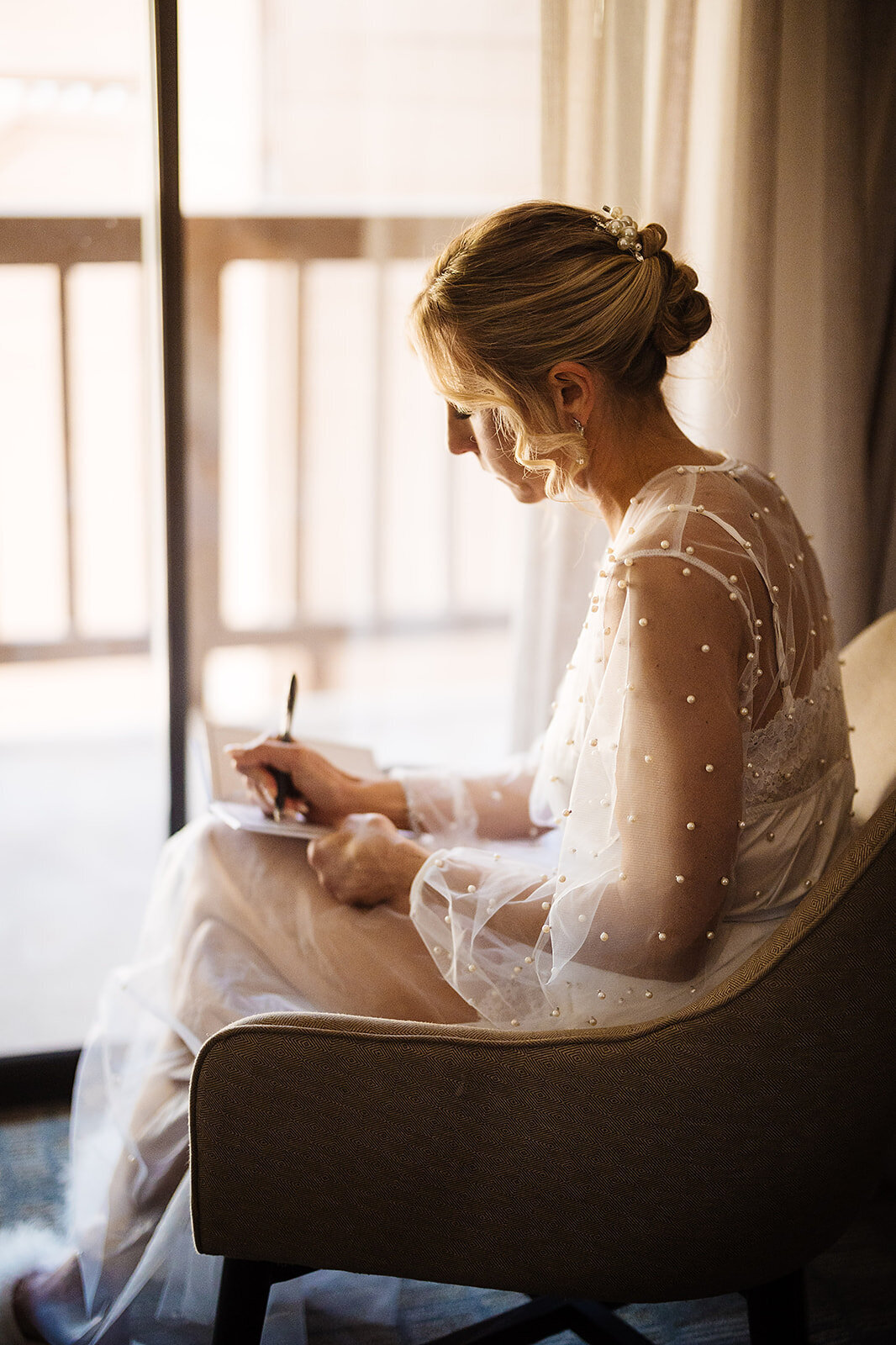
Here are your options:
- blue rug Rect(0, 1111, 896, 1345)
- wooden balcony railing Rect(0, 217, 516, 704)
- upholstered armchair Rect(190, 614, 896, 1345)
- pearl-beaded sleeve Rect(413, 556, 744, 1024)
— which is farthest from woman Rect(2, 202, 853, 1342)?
wooden balcony railing Rect(0, 217, 516, 704)

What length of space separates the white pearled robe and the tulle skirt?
0.12 metres

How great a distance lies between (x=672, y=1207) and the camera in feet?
3.16

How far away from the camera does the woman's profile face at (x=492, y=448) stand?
1266 millimetres

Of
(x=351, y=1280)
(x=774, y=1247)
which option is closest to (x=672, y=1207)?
(x=774, y=1247)

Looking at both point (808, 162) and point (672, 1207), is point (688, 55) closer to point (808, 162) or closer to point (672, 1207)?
point (808, 162)

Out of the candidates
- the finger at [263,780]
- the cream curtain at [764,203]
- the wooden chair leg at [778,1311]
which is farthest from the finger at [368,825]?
the wooden chair leg at [778,1311]

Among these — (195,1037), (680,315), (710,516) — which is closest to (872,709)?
(710,516)

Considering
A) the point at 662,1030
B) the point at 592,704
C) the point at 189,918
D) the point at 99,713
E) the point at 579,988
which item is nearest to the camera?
the point at 662,1030

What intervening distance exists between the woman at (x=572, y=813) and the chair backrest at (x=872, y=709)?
78mm

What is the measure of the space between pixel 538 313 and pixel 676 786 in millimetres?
491

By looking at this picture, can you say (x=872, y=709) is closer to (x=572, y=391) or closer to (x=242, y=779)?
(x=572, y=391)

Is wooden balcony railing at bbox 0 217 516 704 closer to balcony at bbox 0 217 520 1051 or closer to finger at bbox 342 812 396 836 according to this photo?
balcony at bbox 0 217 520 1051

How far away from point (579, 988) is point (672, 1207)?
21 centimetres

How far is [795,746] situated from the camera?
1.15m
